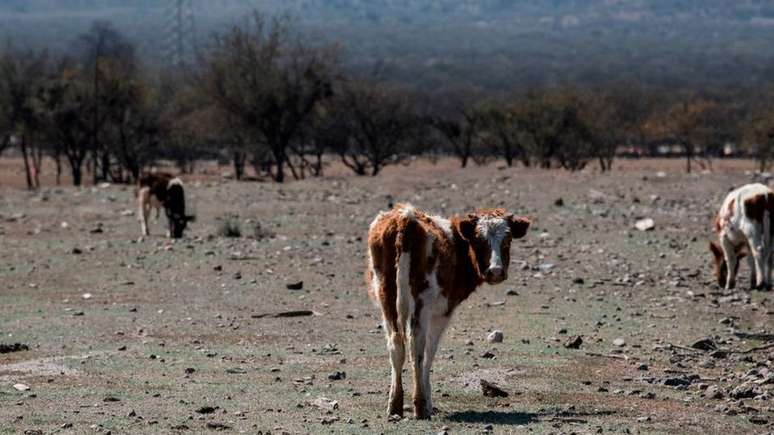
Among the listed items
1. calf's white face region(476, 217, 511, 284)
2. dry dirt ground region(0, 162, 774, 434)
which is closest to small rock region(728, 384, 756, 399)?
dry dirt ground region(0, 162, 774, 434)

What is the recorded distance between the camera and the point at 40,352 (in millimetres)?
14508

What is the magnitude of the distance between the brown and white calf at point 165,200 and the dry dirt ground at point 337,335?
66cm

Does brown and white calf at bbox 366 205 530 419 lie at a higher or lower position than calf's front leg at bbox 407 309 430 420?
higher

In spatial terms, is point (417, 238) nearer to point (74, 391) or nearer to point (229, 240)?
point (74, 391)

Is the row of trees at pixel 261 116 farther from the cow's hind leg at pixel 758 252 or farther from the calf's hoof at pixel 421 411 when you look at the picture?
the calf's hoof at pixel 421 411

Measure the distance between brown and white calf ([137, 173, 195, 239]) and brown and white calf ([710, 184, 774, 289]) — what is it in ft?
41.6

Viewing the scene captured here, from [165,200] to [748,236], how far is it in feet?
46.4

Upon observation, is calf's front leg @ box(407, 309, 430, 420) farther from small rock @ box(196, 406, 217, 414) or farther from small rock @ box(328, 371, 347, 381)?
small rock @ box(328, 371, 347, 381)

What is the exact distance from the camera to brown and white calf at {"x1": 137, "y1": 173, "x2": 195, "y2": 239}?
2948cm

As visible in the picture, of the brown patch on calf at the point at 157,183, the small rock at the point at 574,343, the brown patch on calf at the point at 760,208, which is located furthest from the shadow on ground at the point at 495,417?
the brown patch on calf at the point at 157,183

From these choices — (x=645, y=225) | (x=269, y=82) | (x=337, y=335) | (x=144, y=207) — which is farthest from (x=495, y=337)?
(x=269, y=82)

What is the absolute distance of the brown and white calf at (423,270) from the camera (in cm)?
1120

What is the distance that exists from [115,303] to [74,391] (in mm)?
7234

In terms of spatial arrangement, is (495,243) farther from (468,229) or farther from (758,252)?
(758,252)
